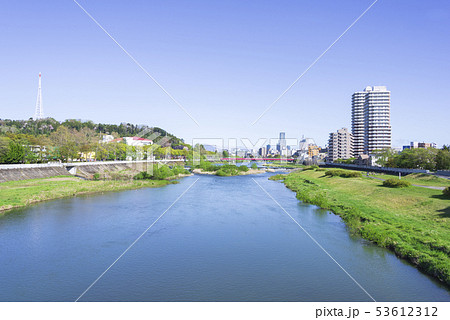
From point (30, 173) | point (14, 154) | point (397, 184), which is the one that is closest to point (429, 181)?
point (397, 184)

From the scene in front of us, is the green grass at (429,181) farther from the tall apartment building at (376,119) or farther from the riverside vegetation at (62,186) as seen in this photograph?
the tall apartment building at (376,119)

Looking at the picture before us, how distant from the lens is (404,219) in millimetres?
20719

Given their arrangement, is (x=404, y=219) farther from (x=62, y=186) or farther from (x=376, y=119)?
(x=376, y=119)

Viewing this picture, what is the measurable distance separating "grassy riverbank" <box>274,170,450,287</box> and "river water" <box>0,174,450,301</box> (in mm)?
815

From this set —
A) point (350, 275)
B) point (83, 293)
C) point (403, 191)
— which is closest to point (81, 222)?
point (83, 293)

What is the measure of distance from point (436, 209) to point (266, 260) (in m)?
14.6

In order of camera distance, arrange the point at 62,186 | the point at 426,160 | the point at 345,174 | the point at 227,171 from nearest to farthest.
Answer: the point at 62,186 → the point at 345,174 → the point at 426,160 → the point at 227,171

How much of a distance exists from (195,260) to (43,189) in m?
28.7

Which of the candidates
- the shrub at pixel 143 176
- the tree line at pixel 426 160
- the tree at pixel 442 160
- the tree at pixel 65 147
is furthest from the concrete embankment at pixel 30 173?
the tree at pixel 442 160

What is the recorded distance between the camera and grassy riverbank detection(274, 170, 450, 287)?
14.4m

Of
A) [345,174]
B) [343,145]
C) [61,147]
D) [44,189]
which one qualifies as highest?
[343,145]

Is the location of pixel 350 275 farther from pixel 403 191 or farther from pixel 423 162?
pixel 423 162

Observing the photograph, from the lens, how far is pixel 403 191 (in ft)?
96.6
